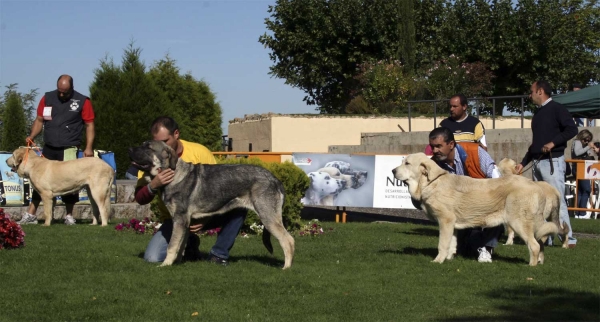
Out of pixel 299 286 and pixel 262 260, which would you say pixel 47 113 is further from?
pixel 299 286

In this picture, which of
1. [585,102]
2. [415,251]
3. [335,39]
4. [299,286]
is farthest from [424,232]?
[335,39]

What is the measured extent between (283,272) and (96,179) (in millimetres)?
6599

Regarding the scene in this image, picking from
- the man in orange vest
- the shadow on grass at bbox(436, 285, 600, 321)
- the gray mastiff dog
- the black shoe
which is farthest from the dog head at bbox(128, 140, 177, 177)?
the shadow on grass at bbox(436, 285, 600, 321)

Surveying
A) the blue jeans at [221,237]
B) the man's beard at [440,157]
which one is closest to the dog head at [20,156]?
the blue jeans at [221,237]

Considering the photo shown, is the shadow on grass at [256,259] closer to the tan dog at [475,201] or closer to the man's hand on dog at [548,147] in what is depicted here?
the tan dog at [475,201]

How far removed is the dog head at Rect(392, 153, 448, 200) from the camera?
9.82 m

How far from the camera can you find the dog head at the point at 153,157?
8.66 m

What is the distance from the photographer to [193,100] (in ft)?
98.6

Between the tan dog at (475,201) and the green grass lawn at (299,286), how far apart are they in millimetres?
405

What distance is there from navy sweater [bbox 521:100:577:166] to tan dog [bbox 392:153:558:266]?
86.5 inches

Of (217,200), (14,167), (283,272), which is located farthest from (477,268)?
(14,167)

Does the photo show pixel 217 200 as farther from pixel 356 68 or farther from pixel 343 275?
pixel 356 68

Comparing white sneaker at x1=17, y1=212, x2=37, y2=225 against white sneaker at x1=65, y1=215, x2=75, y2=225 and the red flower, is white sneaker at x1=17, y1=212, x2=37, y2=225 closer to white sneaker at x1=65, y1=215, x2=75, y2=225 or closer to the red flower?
white sneaker at x1=65, y1=215, x2=75, y2=225

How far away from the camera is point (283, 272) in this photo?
349 inches
